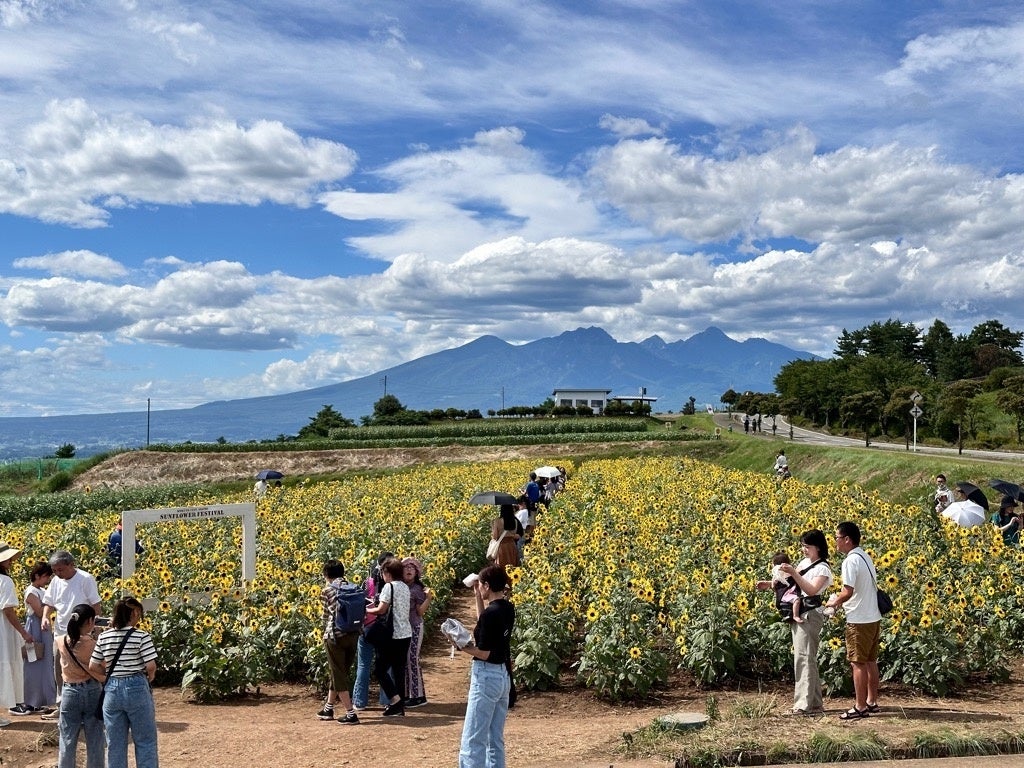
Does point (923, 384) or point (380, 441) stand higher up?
point (923, 384)

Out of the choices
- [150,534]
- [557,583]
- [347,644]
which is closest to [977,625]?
[557,583]

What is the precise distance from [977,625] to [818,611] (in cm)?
301

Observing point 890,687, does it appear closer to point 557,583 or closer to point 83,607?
point 557,583

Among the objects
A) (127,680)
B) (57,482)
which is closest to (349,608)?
(127,680)

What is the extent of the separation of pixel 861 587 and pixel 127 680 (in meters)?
6.67

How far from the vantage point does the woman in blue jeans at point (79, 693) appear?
24.1 feet

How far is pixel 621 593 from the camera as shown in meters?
Result: 11.4

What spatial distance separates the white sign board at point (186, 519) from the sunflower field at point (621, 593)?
0.25 meters

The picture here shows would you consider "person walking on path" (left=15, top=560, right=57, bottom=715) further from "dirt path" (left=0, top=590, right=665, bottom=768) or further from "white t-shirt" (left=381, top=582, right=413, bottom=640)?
"white t-shirt" (left=381, top=582, right=413, bottom=640)

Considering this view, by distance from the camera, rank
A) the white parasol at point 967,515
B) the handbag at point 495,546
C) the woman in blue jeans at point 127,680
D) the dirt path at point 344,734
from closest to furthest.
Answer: the woman in blue jeans at point 127,680, the dirt path at point 344,734, the handbag at point 495,546, the white parasol at point 967,515

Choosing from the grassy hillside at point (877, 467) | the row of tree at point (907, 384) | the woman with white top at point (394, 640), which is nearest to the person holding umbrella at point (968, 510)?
the grassy hillside at point (877, 467)

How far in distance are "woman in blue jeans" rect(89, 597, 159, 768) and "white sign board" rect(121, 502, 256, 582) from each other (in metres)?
5.51

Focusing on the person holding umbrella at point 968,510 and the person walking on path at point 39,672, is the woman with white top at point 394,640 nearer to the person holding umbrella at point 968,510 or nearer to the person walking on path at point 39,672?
the person walking on path at point 39,672

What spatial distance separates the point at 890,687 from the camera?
10438mm
